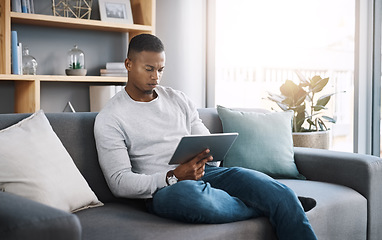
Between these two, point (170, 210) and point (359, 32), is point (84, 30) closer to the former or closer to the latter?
point (359, 32)

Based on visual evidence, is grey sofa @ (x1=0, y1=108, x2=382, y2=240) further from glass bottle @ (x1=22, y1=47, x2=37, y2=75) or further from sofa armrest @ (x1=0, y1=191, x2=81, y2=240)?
glass bottle @ (x1=22, y1=47, x2=37, y2=75)

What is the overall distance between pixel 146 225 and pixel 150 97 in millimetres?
698

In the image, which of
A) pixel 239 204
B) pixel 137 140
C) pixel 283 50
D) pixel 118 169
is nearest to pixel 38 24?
pixel 283 50

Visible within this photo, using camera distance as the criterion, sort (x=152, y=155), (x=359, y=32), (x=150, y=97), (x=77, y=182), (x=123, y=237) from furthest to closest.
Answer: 1. (x=359, y=32)
2. (x=150, y=97)
3. (x=152, y=155)
4. (x=77, y=182)
5. (x=123, y=237)

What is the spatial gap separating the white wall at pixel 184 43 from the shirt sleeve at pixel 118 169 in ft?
7.87

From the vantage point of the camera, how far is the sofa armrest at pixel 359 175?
7.28 ft

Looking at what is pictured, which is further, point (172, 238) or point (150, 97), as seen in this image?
point (150, 97)

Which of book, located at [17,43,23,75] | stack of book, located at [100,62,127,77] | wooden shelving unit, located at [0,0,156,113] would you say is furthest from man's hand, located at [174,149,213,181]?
stack of book, located at [100,62,127,77]

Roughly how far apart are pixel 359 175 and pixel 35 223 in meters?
1.61

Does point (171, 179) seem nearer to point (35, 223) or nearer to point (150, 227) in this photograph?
point (150, 227)

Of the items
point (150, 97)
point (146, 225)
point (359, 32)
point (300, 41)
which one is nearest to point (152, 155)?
point (150, 97)

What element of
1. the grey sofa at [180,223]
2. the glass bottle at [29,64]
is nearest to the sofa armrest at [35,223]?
the grey sofa at [180,223]

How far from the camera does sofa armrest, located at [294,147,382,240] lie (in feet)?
7.28

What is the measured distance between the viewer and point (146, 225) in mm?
1584
